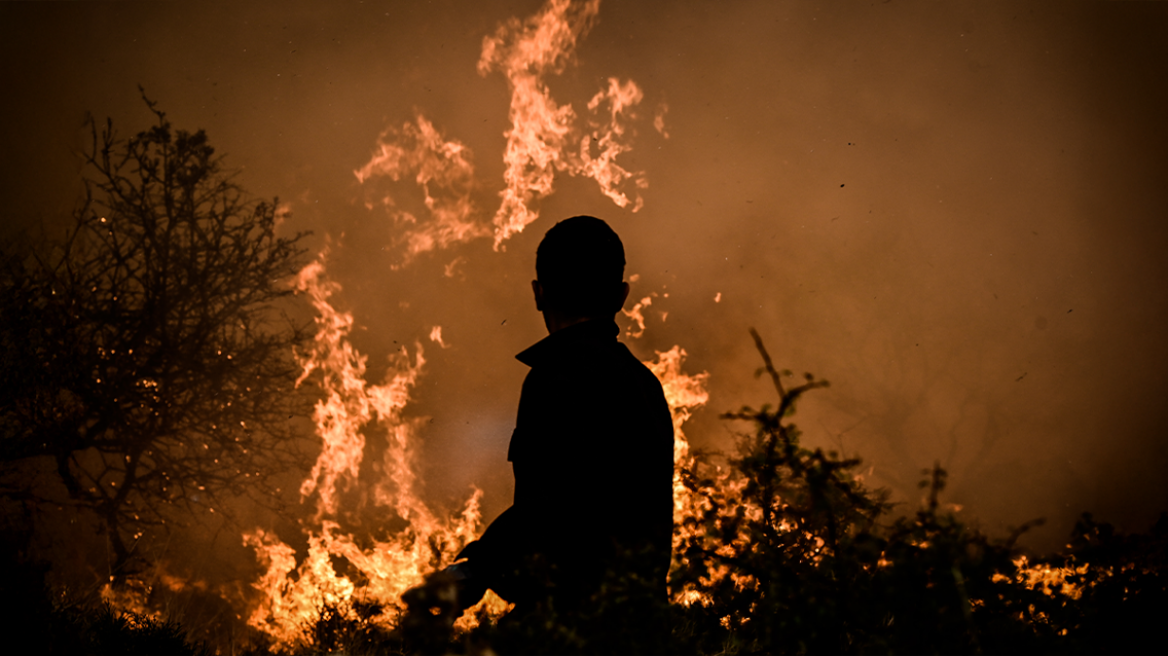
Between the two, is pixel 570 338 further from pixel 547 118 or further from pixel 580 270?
pixel 547 118

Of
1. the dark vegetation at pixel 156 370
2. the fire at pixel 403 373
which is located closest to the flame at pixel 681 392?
the fire at pixel 403 373

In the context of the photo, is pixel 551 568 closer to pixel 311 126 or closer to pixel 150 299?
pixel 311 126

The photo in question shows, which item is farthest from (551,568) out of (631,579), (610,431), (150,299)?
(150,299)

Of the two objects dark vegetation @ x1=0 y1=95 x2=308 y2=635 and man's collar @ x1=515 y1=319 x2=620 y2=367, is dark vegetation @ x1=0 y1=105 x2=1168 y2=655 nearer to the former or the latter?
dark vegetation @ x1=0 y1=95 x2=308 y2=635

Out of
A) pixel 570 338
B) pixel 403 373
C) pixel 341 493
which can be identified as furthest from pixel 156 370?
pixel 570 338

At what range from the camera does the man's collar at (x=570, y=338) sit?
1.67 meters

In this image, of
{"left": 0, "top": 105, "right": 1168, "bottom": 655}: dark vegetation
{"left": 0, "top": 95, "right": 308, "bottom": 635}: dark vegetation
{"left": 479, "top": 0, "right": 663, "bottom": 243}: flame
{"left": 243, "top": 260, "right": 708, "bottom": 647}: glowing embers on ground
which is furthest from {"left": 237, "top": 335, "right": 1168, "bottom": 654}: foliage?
{"left": 0, "top": 95, "right": 308, "bottom": 635}: dark vegetation

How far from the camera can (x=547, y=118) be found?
190 inches

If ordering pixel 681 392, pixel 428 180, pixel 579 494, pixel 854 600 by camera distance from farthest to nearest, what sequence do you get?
pixel 428 180 → pixel 681 392 → pixel 854 600 → pixel 579 494

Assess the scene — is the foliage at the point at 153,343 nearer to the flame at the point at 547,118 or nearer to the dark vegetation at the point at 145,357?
the dark vegetation at the point at 145,357

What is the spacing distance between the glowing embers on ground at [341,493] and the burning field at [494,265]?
0.03 meters

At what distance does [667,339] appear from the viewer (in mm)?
4859

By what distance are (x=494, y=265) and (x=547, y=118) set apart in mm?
1284

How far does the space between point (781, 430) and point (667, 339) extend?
2.85 meters
